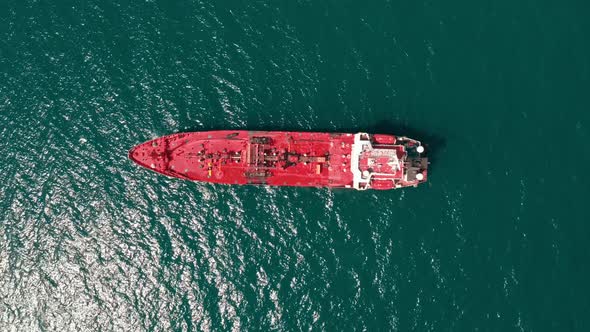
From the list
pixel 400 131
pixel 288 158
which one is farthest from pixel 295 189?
pixel 400 131

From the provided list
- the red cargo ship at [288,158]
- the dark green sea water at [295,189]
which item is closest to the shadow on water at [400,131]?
the dark green sea water at [295,189]

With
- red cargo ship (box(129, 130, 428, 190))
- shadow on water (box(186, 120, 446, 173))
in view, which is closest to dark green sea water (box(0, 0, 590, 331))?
shadow on water (box(186, 120, 446, 173))

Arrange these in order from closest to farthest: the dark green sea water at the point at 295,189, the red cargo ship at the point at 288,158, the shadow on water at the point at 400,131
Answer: the red cargo ship at the point at 288,158, the dark green sea water at the point at 295,189, the shadow on water at the point at 400,131

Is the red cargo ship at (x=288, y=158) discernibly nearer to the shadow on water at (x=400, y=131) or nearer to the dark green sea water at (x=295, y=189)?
the dark green sea water at (x=295, y=189)

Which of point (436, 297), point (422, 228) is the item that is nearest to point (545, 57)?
point (422, 228)

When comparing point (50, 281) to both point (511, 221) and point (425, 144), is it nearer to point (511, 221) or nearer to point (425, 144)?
point (425, 144)

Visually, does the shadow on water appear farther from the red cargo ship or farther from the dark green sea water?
the red cargo ship
